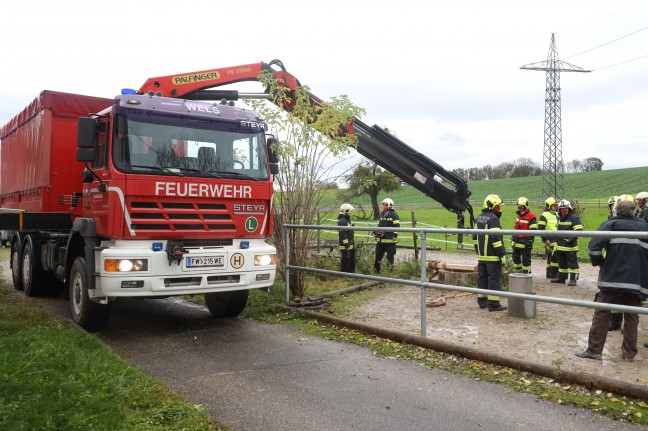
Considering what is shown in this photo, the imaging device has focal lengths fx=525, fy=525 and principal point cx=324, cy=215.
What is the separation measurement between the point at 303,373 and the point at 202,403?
109 centimetres

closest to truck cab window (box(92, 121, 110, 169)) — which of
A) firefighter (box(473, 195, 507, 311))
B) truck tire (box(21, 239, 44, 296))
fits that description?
truck tire (box(21, 239, 44, 296))

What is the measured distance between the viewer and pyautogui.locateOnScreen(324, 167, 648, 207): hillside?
173ft

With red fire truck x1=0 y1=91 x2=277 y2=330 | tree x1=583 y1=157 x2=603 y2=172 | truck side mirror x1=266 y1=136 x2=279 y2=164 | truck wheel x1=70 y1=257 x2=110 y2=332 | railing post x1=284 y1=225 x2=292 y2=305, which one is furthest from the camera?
tree x1=583 y1=157 x2=603 y2=172

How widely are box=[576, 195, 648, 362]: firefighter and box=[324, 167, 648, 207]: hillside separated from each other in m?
43.8

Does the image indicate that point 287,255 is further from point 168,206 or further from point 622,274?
point 622,274

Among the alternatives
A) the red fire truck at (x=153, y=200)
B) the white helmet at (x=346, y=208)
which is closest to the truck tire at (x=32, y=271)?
the red fire truck at (x=153, y=200)

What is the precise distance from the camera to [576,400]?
4.07 m

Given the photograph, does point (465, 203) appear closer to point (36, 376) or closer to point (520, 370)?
point (520, 370)

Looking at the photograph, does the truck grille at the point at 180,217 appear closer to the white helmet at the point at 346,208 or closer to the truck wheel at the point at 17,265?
the truck wheel at the point at 17,265

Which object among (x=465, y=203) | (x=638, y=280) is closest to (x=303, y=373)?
(x=638, y=280)

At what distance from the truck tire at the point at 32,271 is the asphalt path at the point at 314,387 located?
2.96 m

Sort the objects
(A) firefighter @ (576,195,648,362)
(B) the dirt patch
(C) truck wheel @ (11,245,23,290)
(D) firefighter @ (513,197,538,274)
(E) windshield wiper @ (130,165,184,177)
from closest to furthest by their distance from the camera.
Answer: (A) firefighter @ (576,195,648,362) < (B) the dirt patch < (E) windshield wiper @ (130,165,184,177) < (C) truck wheel @ (11,245,23,290) < (D) firefighter @ (513,197,538,274)

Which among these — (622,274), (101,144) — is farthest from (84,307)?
(622,274)

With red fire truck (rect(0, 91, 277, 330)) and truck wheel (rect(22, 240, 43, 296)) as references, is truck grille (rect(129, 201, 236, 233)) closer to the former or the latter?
red fire truck (rect(0, 91, 277, 330))
